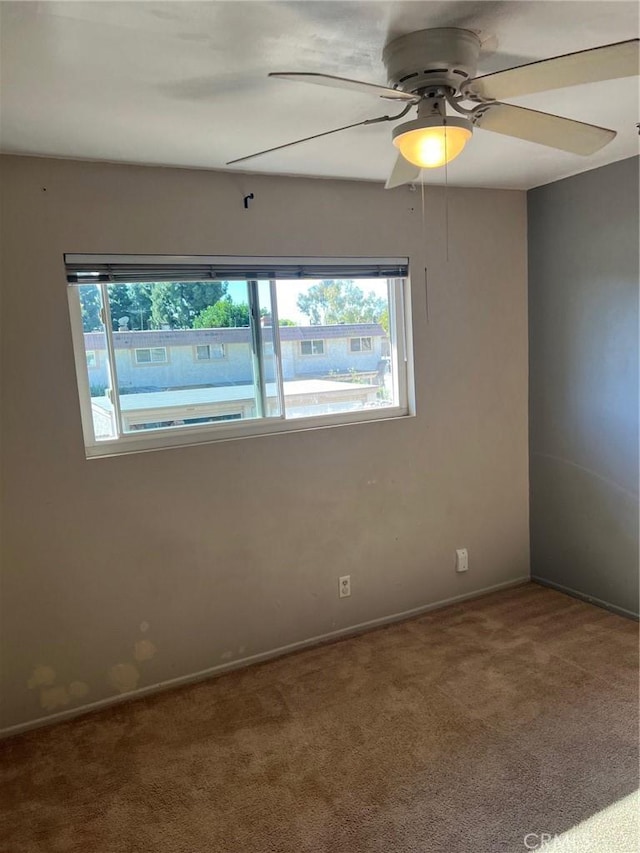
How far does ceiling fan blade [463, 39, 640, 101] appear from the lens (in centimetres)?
120

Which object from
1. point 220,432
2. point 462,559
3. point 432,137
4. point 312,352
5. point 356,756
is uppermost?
point 432,137

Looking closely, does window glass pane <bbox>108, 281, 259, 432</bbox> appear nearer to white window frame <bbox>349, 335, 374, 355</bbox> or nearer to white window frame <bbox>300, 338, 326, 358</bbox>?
white window frame <bbox>300, 338, 326, 358</bbox>

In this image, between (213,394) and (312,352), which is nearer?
(213,394)

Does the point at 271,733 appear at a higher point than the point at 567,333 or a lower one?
lower

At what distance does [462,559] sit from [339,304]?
1.61 m

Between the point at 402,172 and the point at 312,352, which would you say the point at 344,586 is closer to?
the point at 312,352

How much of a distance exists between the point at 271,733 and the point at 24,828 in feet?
2.87

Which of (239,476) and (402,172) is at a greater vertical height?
(402,172)

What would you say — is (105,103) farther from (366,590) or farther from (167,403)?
(366,590)

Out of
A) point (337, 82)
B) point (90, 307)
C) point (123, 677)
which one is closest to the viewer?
point (337, 82)

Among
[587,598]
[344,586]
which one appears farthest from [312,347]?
[587,598]

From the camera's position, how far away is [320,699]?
8.16 ft

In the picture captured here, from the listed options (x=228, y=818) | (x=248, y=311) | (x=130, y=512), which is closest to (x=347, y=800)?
(x=228, y=818)

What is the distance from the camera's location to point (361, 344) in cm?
304
